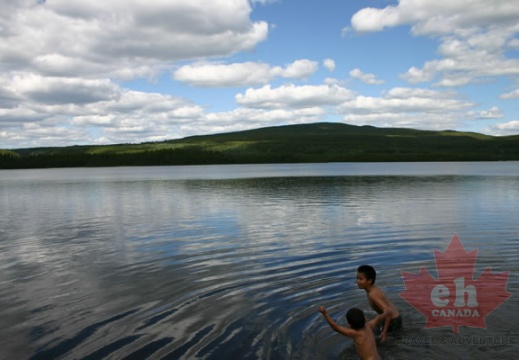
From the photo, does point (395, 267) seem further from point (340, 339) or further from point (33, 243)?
point (33, 243)

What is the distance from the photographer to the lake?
11391mm

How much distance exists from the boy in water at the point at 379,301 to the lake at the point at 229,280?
1.13 feet

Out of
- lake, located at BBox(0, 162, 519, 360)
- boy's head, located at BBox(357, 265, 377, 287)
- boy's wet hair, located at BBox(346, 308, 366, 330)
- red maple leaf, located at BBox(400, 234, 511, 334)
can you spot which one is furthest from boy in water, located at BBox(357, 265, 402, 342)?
boy's wet hair, located at BBox(346, 308, 366, 330)

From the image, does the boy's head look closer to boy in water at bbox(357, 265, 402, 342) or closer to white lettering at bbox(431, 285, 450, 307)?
boy in water at bbox(357, 265, 402, 342)

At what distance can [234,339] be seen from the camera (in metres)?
11.9

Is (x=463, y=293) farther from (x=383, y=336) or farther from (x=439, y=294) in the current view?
(x=383, y=336)

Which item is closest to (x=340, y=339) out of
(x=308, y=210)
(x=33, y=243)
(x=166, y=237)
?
(x=166, y=237)

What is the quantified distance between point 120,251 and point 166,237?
4.04m

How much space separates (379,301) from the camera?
1159 centimetres

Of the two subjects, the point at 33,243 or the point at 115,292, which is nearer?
the point at 115,292

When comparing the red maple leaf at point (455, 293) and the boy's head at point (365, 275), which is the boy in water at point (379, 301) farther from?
the red maple leaf at point (455, 293)

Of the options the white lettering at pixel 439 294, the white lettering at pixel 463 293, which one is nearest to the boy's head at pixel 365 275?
the white lettering at pixel 439 294

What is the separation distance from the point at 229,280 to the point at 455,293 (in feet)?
24.7

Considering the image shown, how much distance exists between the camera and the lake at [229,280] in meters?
11.4
